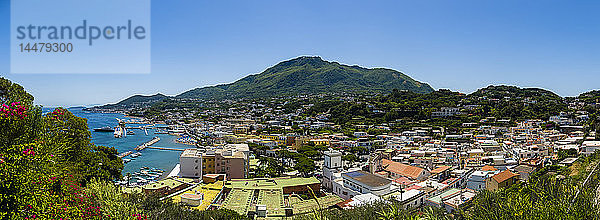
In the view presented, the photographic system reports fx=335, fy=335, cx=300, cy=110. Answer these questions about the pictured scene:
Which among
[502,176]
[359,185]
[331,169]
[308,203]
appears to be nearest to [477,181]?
[502,176]

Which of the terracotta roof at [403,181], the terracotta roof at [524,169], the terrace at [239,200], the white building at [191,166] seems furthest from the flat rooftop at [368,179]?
the terracotta roof at [524,169]

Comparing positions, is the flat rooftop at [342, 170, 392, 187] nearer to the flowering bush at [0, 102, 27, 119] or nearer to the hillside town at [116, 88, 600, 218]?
the hillside town at [116, 88, 600, 218]

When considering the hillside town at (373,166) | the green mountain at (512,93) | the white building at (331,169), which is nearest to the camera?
the hillside town at (373,166)

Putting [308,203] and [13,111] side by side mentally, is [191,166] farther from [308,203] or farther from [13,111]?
[13,111]

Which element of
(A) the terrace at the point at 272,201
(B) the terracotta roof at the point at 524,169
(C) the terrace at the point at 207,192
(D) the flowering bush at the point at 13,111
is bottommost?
(A) the terrace at the point at 272,201

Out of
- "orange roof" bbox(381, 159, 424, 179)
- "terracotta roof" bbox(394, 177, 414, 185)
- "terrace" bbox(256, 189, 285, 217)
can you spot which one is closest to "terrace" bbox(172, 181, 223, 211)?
"terrace" bbox(256, 189, 285, 217)

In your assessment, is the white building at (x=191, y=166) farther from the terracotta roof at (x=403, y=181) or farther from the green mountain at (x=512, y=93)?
Result: the green mountain at (x=512, y=93)
